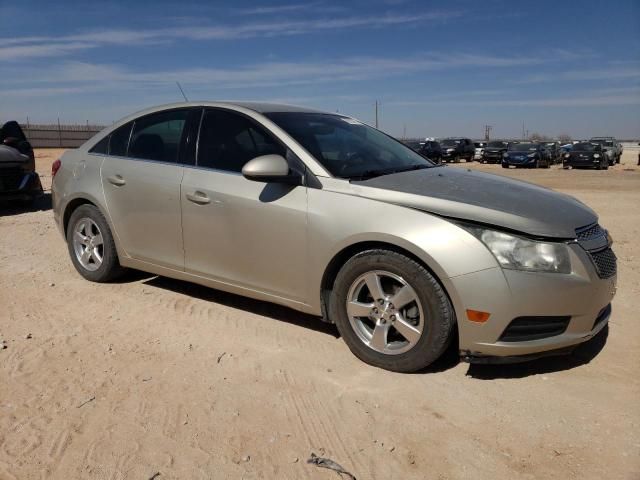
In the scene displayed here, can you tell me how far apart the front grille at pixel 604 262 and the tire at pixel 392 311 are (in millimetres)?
896

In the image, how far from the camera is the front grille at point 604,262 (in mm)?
3119

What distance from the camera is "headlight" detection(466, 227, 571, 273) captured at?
2.93m

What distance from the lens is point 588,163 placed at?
99.1ft

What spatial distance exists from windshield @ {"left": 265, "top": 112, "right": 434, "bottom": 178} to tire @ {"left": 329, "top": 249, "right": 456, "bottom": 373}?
0.70 meters

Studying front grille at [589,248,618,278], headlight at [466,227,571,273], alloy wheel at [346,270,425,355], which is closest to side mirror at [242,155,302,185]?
alloy wheel at [346,270,425,355]

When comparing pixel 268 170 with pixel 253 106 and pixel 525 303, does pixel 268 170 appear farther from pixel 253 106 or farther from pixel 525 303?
pixel 525 303

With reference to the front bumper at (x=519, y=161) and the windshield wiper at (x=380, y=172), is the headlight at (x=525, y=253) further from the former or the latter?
the front bumper at (x=519, y=161)

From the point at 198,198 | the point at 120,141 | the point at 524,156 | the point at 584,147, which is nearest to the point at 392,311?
the point at 198,198

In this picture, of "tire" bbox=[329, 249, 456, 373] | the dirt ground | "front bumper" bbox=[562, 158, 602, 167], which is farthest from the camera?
"front bumper" bbox=[562, 158, 602, 167]

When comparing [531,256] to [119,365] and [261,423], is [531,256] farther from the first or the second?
[119,365]

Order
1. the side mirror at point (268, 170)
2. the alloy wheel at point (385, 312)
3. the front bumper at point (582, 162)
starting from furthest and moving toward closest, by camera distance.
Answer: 1. the front bumper at point (582, 162)
2. the side mirror at point (268, 170)
3. the alloy wheel at point (385, 312)

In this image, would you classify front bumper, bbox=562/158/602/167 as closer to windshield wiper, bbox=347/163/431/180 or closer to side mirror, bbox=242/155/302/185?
windshield wiper, bbox=347/163/431/180

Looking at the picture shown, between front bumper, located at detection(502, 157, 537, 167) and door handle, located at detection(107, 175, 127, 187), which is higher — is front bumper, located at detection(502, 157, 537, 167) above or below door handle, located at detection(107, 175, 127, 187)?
below

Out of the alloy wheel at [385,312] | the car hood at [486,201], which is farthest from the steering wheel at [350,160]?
the alloy wheel at [385,312]
